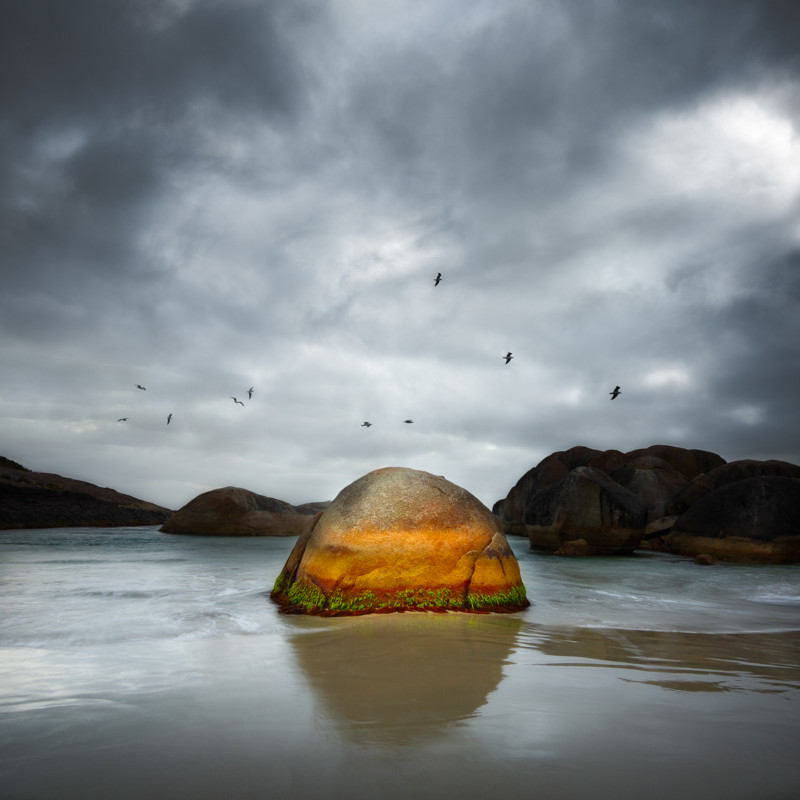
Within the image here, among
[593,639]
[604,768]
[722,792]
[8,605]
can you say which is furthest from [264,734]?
[8,605]

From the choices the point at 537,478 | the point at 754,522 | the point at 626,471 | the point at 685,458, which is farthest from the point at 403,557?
the point at 685,458

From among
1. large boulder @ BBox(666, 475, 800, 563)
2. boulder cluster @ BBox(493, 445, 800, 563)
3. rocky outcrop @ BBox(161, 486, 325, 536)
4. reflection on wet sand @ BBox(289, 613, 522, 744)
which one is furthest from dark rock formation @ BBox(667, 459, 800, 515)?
reflection on wet sand @ BBox(289, 613, 522, 744)

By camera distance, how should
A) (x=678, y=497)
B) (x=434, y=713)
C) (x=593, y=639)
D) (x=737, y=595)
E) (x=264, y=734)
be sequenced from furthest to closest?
(x=678, y=497) < (x=737, y=595) < (x=593, y=639) < (x=434, y=713) < (x=264, y=734)

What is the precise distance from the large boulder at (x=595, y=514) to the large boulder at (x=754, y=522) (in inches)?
81.3

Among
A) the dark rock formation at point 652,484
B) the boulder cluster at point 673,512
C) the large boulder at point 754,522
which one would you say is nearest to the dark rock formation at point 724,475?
the boulder cluster at point 673,512

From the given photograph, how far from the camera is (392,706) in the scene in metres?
2.60

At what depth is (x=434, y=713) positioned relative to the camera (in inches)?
98.4

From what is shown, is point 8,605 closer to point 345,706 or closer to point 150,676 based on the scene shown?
point 150,676

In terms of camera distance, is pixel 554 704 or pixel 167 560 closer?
pixel 554 704

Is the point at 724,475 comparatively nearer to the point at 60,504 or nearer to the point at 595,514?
the point at 595,514

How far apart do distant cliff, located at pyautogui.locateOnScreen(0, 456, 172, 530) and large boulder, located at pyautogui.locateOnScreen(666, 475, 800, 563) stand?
1065 inches

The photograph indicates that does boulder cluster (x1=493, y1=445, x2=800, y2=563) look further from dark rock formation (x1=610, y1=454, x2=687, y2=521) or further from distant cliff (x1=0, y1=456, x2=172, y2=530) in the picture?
distant cliff (x1=0, y1=456, x2=172, y2=530)

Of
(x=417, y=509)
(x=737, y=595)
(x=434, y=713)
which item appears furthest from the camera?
(x=737, y=595)

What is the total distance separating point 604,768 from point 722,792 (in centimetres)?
38
